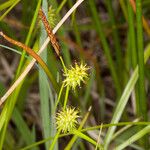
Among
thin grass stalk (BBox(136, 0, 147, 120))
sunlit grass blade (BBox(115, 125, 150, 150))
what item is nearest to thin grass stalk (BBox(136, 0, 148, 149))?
thin grass stalk (BBox(136, 0, 147, 120))

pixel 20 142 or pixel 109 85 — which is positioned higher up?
pixel 109 85

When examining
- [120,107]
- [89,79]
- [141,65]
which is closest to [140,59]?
[141,65]

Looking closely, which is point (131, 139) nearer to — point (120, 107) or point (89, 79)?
point (120, 107)

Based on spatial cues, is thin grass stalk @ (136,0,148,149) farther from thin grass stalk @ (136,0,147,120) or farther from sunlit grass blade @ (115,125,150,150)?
sunlit grass blade @ (115,125,150,150)

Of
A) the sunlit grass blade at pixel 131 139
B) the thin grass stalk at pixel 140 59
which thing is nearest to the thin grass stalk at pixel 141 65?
the thin grass stalk at pixel 140 59

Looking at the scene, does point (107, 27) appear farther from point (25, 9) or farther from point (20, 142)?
point (20, 142)

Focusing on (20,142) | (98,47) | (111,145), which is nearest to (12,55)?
(98,47)

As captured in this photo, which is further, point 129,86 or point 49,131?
point 129,86

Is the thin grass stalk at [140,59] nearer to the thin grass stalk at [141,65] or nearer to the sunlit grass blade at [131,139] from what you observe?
the thin grass stalk at [141,65]
